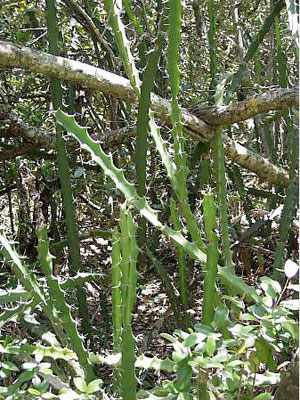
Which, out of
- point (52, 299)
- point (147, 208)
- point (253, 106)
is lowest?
point (52, 299)

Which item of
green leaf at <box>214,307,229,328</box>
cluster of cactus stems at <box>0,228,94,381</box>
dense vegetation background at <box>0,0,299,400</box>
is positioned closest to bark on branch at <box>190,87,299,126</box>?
dense vegetation background at <box>0,0,299,400</box>

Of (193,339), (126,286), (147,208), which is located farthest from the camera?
(147,208)

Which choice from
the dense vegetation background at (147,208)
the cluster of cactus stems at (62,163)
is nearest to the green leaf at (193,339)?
the dense vegetation background at (147,208)

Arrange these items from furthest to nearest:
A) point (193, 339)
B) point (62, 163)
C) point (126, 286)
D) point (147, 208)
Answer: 1. point (62, 163)
2. point (147, 208)
3. point (126, 286)
4. point (193, 339)

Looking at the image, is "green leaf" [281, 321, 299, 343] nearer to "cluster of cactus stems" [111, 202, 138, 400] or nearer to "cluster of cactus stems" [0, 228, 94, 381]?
"cluster of cactus stems" [111, 202, 138, 400]

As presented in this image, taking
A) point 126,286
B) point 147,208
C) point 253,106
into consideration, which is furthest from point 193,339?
point 253,106

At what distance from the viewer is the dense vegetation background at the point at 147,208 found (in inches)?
55.3

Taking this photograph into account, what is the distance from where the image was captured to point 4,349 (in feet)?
4.74

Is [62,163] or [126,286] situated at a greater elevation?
[62,163]

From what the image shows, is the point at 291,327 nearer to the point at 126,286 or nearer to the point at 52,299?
the point at 126,286

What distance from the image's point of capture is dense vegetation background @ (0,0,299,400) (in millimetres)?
1404

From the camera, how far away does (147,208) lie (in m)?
1.78

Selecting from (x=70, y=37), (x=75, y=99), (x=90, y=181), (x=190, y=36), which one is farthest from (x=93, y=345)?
(x=190, y=36)

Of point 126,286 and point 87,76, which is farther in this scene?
point 87,76
